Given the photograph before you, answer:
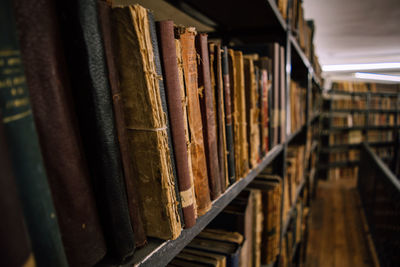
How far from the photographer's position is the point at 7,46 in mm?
157

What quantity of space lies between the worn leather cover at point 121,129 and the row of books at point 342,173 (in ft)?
18.1

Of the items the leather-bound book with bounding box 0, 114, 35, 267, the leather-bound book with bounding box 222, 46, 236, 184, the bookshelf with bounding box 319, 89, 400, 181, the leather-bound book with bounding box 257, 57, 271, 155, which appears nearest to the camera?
the leather-bound book with bounding box 0, 114, 35, 267

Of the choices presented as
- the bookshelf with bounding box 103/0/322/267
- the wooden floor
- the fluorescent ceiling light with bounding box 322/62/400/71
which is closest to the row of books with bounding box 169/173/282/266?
the bookshelf with bounding box 103/0/322/267

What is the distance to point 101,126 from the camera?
0.26 meters

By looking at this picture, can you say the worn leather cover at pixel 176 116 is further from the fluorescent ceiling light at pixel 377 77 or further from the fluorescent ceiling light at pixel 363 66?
the fluorescent ceiling light at pixel 377 77

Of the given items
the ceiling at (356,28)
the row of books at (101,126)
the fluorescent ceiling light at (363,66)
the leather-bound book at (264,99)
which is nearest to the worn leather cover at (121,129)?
the row of books at (101,126)

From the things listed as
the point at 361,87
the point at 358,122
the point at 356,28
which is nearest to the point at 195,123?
the point at 356,28

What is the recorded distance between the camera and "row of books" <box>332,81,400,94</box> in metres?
5.21

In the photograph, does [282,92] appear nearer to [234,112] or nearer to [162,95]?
[234,112]

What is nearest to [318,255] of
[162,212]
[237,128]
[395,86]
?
[237,128]

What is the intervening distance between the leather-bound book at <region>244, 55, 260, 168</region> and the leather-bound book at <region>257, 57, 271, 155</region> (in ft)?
0.22

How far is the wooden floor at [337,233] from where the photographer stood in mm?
2520

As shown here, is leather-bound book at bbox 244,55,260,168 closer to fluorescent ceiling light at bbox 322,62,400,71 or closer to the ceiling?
the ceiling

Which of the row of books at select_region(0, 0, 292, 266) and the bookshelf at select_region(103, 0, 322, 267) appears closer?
the row of books at select_region(0, 0, 292, 266)
